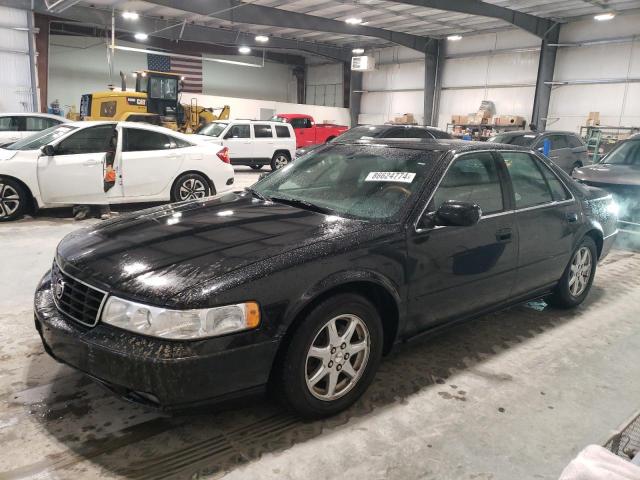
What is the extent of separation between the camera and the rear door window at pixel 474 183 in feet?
9.69

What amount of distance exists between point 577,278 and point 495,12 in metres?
13.8

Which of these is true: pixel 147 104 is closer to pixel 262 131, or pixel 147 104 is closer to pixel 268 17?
pixel 262 131

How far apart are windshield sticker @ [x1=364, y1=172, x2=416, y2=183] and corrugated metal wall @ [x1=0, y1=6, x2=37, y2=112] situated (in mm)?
16878

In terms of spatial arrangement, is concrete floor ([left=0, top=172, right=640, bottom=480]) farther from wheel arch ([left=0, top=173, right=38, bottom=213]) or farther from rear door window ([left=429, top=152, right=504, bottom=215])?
wheel arch ([left=0, top=173, right=38, bottom=213])

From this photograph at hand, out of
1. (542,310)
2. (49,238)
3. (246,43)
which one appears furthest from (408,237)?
(246,43)

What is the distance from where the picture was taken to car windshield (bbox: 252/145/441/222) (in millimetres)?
2814

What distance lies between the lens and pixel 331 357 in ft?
7.79

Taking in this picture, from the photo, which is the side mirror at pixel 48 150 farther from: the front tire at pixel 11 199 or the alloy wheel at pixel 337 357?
the alloy wheel at pixel 337 357

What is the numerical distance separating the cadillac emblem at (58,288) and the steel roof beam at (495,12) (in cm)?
1302

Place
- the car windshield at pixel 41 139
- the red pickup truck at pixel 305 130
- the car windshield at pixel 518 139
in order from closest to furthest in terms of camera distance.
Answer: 1. the car windshield at pixel 41 139
2. the car windshield at pixel 518 139
3. the red pickup truck at pixel 305 130

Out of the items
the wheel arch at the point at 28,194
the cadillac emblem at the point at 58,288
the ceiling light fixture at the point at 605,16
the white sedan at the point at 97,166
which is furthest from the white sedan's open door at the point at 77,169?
the ceiling light fixture at the point at 605,16

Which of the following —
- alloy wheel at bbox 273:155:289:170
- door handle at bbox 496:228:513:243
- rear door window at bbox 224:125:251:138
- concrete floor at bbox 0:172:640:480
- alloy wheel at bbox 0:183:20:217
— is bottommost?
concrete floor at bbox 0:172:640:480

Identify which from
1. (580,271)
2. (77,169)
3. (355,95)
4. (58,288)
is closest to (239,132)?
(77,169)

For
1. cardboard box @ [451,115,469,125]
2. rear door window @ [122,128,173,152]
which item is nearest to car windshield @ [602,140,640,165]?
rear door window @ [122,128,173,152]
